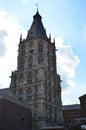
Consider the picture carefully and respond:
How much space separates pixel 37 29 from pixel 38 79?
2246 centimetres

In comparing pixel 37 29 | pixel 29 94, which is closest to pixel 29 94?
pixel 29 94

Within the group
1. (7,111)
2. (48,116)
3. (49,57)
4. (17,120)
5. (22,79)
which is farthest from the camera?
(49,57)

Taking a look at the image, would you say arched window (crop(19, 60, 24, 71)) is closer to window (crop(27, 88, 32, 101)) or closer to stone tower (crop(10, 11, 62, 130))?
stone tower (crop(10, 11, 62, 130))

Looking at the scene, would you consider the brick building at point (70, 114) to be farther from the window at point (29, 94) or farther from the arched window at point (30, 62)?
the arched window at point (30, 62)

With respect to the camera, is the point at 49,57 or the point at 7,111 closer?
the point at 7,111

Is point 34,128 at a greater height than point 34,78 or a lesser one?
lesser

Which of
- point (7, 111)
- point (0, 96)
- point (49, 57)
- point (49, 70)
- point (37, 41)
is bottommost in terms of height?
point (7, 111)

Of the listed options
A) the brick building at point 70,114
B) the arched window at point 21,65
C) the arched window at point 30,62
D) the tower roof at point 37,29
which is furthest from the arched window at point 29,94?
the tower roof at point 37,29

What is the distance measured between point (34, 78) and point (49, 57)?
12.0 metres

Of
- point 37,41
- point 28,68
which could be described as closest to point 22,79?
point 28,68

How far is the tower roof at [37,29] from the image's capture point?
79.0 metres

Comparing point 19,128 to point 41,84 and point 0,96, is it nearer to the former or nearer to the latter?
point 0,96

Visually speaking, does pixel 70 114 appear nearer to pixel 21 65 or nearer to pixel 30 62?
pixel 30 62

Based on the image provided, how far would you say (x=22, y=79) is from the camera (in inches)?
2862
